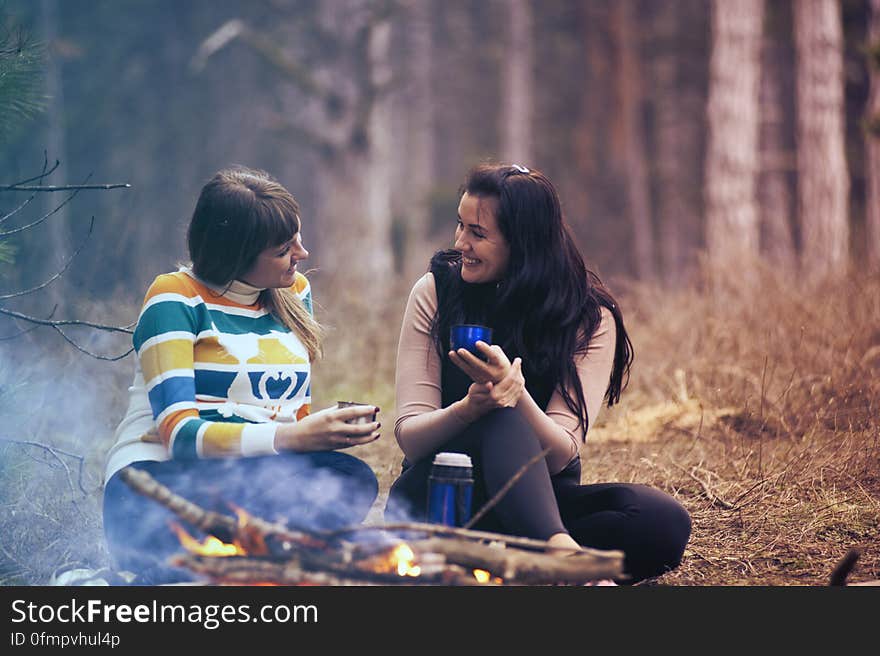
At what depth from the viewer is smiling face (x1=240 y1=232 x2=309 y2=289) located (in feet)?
10.6

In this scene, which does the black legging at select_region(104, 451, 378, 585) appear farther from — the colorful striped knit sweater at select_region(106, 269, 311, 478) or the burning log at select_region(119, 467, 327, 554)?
the burning log at select_region(119, 467, 327, 554)

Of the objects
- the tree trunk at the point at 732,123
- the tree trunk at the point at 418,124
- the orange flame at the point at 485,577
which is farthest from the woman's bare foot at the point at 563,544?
the tree trunk at the point at 418,124

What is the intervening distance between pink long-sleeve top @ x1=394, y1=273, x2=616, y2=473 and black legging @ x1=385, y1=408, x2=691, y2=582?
0.09 meters

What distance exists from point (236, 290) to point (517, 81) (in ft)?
57.7

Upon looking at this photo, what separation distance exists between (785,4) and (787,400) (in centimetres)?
1247

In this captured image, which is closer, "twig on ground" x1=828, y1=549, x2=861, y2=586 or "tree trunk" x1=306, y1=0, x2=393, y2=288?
"twig on ground" x1=828, y1=549, x2=861, y2=586

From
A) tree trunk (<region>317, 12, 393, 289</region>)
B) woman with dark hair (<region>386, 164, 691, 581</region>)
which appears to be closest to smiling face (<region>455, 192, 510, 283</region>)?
woman with dark hair (<region>386, 164, 691, 581</region>)

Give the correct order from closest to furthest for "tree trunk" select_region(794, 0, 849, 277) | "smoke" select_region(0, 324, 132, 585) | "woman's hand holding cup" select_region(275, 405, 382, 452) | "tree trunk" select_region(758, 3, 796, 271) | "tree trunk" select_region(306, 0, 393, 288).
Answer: "woman's hand holding cup" select_region(275, 405, 382, 452)
"smoke" select_region(0, 324, 132, 585)
"tree trunk" select_region(794, 0, 849, 277)
"tree trunk" select_region(306, 0, 393, 288)
"tree trunk" select_region(758, 3, 796, 271)

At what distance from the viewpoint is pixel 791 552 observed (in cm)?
370

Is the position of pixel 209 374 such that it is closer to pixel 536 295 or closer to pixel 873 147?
pixel 536 295

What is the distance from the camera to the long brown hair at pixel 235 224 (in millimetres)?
3184

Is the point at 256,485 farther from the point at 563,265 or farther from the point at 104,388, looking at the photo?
the point at 104,388

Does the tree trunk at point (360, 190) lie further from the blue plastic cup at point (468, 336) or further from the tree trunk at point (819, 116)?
the blue plastic cup at point (468, 336)
